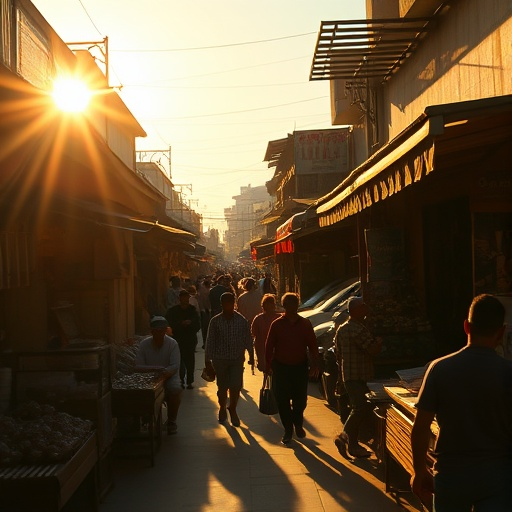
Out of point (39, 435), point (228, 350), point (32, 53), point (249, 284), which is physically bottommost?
point (39, 435)

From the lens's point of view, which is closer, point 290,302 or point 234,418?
point 290,302

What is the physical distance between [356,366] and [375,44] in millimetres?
7447

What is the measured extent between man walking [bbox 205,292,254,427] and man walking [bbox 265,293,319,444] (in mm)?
1103

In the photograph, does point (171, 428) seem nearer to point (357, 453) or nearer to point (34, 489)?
point (357, 453)

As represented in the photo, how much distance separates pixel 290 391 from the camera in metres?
8.67

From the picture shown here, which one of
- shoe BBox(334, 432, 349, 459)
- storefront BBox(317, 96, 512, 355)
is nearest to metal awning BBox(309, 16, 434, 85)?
storefront BBox(317, 96, 512, 355)

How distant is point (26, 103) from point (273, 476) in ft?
13.7

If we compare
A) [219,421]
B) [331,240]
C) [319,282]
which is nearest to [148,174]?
[319,282]

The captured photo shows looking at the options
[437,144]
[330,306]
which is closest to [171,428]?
[437,144]

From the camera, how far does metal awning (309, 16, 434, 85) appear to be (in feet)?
40.1

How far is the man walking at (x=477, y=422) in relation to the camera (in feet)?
12.1

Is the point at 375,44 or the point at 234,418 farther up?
the point at 375,44

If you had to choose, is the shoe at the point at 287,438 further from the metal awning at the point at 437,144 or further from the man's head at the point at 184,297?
the man's head at the point at 184,297

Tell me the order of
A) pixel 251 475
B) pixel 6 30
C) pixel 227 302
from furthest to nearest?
pixel 6 30 → pixel 227 302 → pixel 251 475
